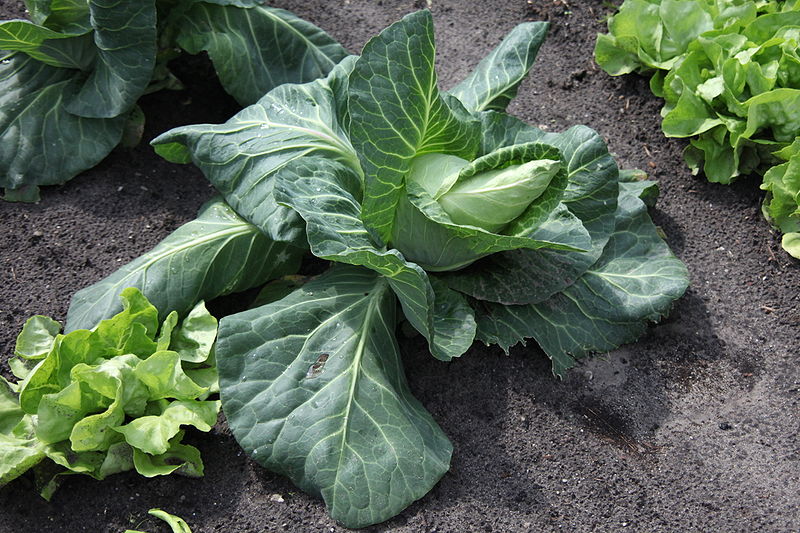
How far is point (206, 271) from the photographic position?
347cm

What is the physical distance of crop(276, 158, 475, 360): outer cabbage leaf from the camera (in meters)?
2.89

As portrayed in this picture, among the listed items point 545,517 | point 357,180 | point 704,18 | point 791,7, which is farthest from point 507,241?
point 791,7

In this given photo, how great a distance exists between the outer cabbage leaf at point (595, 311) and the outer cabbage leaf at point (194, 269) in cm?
100

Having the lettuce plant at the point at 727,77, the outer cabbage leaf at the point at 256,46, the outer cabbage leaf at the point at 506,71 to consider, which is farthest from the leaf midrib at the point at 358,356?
the lettuce plant at the point at 727,77

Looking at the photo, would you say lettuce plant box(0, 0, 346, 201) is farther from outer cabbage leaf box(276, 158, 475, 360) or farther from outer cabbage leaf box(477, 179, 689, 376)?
outer cabbage leaf box(477, 179, 689, 376)

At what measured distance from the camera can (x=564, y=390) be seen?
3.51m

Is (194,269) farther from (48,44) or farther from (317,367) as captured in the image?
(48,44)

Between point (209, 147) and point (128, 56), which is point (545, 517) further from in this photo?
point (128, 56)

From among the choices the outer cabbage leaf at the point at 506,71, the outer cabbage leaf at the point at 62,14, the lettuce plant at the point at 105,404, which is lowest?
the lettuce plant at the point at 105,404

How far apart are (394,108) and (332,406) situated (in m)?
1.14

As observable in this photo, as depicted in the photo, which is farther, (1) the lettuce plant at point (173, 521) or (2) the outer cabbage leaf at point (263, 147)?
(2) the outer cabbage leaf at point (263, 147)

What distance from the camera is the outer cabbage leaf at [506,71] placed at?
12.4 ft

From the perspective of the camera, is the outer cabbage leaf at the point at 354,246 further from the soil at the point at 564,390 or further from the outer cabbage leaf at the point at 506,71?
the outer cabbage leaf at the point at 506,71

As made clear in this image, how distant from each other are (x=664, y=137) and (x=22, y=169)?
134 inches
